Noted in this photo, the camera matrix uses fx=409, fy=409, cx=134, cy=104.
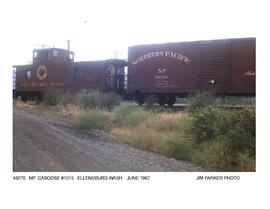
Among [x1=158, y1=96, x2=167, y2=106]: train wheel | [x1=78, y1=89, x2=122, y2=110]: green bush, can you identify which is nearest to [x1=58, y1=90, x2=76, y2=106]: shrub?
[x1=78, y1=89, x2=122, y2=110]: green bush

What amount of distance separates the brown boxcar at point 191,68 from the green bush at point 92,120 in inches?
162

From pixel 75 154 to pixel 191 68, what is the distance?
288 inches

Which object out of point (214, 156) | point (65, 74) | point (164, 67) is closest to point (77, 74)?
point (65, 74)

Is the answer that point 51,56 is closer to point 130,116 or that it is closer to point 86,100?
point 86,100

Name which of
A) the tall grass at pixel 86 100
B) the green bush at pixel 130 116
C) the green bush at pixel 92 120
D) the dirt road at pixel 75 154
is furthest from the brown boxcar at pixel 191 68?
the dirt road at pixel 75 154

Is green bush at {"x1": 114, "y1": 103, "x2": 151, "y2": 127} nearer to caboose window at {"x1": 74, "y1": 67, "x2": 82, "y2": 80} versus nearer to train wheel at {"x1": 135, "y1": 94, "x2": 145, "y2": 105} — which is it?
train wheel at {"x1": 135, "y1": 94, "x2": 145, "y2": 105}

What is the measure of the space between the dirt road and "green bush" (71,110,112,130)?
990 millimetres

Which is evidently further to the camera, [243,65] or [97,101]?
[243,65]

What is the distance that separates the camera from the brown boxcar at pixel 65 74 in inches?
588

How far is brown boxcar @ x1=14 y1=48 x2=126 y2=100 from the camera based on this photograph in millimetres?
14930

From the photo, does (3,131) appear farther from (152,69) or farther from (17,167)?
(152,69)

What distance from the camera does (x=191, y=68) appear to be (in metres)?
12.8
